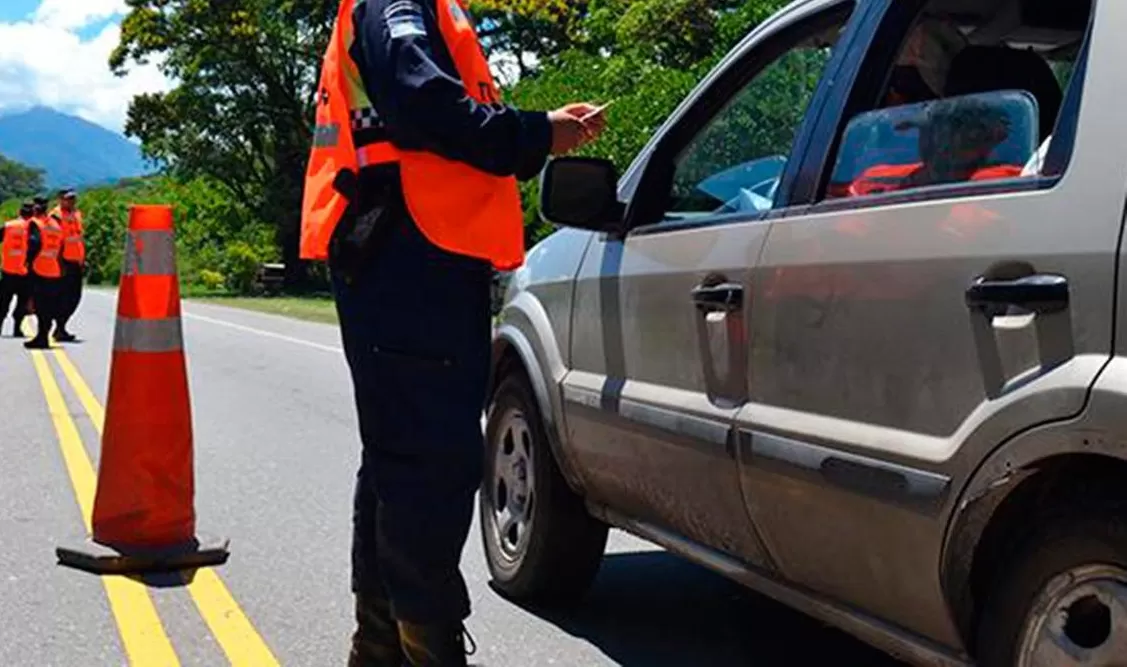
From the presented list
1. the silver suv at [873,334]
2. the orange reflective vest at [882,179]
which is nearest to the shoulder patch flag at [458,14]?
the silver suv at [873,334]

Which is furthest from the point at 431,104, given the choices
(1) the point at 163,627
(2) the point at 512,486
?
(1) the point at 163,627

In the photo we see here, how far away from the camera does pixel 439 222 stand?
333 cm

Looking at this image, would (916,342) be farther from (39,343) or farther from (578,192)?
(39,343)

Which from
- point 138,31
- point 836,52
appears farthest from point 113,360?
point 138,31

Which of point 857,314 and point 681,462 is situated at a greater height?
point 857,314

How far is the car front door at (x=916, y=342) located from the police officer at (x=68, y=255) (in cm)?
1617

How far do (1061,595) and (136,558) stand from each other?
3788mm

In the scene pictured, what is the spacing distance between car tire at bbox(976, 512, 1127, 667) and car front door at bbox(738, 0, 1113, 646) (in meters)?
0.17

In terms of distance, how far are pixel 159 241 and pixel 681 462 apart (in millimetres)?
2773

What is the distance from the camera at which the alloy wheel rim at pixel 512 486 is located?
16.1 ft

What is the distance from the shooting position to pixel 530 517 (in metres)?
4.85

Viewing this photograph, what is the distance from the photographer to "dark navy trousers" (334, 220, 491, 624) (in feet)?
11.1

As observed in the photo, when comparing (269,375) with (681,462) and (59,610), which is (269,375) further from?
(681,462)

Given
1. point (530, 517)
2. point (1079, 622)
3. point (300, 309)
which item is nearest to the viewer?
point (1079, 622)
